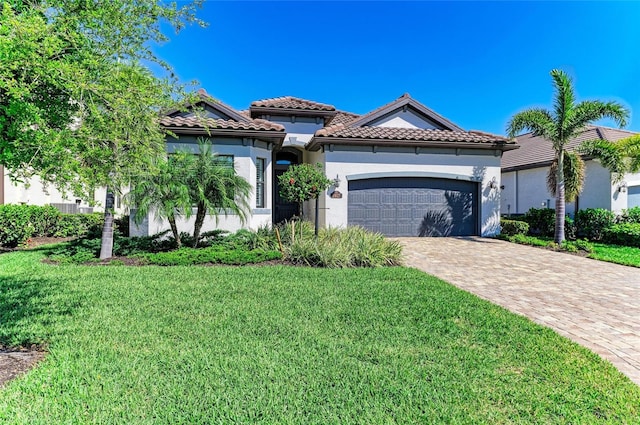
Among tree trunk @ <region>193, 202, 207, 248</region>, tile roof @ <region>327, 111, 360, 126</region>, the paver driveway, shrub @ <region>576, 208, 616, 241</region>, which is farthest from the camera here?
tile roof @ <region>327, 111, 360, 126</region>

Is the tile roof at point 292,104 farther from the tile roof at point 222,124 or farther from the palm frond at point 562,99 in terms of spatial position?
the palm frond at point 562,99

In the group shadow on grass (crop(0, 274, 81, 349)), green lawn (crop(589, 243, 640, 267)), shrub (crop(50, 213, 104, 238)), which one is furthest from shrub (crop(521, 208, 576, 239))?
shrub (crop(50, 213, 104, 238))

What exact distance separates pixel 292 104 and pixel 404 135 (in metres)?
5.53

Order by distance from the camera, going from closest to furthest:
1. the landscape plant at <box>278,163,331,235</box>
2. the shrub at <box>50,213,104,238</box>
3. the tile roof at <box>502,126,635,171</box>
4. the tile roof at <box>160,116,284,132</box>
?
the landscape plant at <box>278,163,331,235</box>, the tile roof at <box>160,116,284,132</box>, the shrub at <box>50,213,104,238</box>, the tile roof at <box>502,126,635,171</box>

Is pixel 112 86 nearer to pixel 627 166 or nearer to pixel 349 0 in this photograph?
pixel 349 0

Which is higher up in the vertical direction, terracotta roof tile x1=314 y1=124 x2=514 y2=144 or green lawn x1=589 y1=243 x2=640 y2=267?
terracotta roof tile x1=314 y1=124 x2=514 y2=144

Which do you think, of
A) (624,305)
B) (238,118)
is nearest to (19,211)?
(238,118)

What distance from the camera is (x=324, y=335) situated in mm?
4020

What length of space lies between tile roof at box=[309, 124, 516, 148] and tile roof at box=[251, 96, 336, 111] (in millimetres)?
1911

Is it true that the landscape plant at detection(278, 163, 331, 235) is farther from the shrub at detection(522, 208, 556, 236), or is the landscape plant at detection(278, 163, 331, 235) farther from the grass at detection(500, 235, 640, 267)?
the shrub at detection(522, 208, 556, 236)

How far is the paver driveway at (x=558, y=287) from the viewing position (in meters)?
4.23

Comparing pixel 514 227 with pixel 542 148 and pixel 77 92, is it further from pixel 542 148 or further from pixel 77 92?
pixel 77 92

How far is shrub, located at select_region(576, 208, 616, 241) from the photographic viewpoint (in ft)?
43.5

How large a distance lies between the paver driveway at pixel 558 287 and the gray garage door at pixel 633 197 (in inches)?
263
